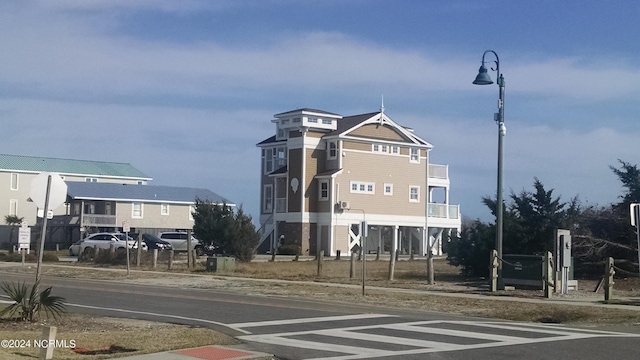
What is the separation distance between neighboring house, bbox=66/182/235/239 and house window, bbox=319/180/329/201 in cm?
1329

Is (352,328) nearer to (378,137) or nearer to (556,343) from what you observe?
(556,343)

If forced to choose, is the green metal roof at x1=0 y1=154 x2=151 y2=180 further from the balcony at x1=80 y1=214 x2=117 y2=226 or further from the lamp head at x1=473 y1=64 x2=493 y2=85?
the lamp head at x1=473 y1=64 x2=493 y2=85

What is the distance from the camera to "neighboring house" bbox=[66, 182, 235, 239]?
222 ft

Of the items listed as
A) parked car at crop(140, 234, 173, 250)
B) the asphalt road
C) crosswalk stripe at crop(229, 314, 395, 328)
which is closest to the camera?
the asphalt road

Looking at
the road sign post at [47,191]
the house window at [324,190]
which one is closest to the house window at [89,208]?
the house window at [324,190]

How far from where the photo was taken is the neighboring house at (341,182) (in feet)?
191

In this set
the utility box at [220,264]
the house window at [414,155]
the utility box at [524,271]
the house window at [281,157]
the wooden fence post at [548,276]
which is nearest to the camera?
the wooden fence post at [548,276]

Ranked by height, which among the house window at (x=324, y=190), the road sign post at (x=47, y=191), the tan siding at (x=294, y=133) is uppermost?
the tan siding at (x=294, y=133)

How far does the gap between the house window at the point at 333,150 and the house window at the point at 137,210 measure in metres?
20.5

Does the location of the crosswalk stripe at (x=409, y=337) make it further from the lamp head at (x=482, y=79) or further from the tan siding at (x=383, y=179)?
the tan siding at (x=383, y=179)

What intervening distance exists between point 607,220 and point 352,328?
19.0 metres

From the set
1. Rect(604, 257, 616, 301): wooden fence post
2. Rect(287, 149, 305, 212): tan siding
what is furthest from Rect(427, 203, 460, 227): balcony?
Rect(604, 257, 616, 301): wooden fence post

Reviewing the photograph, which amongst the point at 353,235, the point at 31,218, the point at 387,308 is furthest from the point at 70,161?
the point at 387,308

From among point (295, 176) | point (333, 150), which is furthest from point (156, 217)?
point (333, 150)
